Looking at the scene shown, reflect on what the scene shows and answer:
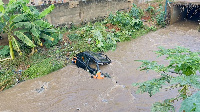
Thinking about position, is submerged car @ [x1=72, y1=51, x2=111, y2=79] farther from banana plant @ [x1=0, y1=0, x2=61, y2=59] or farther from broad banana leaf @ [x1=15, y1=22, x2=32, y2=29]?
broad banana leaf @ [x1=15, y1=22, x2=32, y2=29]

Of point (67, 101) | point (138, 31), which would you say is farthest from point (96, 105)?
point (138, 31)

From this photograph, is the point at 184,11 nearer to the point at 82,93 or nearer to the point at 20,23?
the point at 82,93

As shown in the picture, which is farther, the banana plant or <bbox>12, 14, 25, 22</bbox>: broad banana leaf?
<bbox>12, 14, 25, 22</bbox>: broad banana leaf

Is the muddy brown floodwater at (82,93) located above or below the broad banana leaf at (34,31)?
below

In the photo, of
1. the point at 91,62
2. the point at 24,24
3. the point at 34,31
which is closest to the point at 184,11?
the point at 91,62

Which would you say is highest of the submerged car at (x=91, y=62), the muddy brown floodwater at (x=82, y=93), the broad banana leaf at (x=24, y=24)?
the broad banana leaf at (x=24, y=24)

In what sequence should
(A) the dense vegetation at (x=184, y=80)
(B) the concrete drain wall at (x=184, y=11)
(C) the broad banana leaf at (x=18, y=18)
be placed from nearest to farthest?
(A) the dense vegetation at (x=184, y=80) < (C) the broad banana leaf at (x=18, y=18) < (B) the concrete drain wall at (x=184, y=11)

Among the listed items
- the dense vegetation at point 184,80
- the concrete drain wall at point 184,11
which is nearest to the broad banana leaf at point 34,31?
the dense vegetation at point 184,80

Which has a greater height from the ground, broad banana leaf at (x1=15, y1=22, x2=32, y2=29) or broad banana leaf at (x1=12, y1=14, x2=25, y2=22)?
broad banana leaf at (x1=12, y1=14, x2=25, y2=22)

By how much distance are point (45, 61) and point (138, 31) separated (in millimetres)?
8411

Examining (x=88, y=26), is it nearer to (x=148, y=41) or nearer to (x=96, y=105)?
(x=148, y=41)

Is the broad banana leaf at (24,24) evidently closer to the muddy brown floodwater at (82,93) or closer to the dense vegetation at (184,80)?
the muddy brown floodwater at (82,93)

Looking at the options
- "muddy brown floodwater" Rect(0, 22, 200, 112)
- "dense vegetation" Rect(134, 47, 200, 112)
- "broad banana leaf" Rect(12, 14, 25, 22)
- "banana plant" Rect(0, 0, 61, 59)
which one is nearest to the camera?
"dense vegetation" Rect(134, 47, 200, 112)

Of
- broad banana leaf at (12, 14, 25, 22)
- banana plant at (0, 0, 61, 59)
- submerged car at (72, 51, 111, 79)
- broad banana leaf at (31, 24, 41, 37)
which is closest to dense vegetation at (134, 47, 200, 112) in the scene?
submerged car at (72, 51, 111, 79)
